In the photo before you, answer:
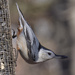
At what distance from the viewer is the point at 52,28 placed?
908cm

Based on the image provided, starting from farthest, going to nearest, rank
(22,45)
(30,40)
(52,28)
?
(52,28) → (30,40) → (22,45)

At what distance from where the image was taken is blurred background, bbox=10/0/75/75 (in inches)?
307

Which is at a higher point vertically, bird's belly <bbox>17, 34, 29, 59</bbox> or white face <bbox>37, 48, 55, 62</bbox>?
bird's belly <bbox>17, 34, 29, 59</bbox>

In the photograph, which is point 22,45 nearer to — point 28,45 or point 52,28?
point 28,45

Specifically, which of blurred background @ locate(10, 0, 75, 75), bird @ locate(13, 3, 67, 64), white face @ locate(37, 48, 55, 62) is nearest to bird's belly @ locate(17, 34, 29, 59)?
bird @ locate(13, 3, 67, 64)

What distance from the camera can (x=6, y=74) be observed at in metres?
3.76

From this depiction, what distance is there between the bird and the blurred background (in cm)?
230

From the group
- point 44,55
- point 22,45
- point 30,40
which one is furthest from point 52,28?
point 22,45

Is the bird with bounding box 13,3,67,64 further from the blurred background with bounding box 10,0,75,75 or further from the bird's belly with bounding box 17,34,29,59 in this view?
the blurred background with bounding box 10,0,75,75

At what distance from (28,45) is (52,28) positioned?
14.2 feet

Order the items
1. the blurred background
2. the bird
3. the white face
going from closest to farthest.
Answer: the bird → the white face → the blurred background

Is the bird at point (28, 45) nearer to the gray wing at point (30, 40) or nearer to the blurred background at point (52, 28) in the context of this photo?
the gray wing at point (30, 40)

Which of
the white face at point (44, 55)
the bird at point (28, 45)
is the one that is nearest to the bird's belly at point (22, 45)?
the bird at point (28, 45)

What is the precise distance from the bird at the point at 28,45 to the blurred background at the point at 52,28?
2296mm
